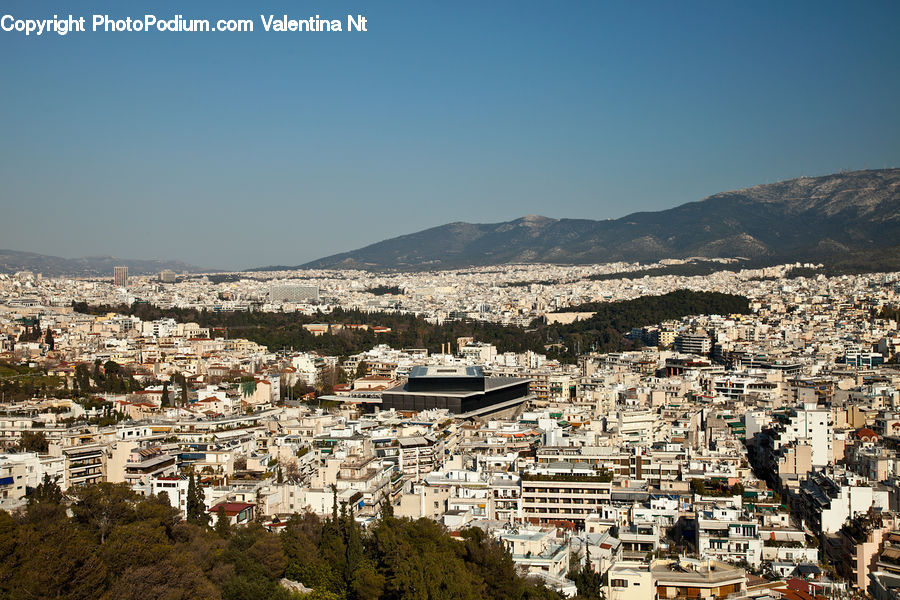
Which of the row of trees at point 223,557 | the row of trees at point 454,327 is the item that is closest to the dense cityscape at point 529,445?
the row of trees at point 223,557

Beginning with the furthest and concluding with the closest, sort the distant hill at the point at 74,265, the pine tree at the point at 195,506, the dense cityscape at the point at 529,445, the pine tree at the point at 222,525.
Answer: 1. the distant hill at the point at 74,265
2. the pine tree at the point at 195,506
3. the pine tree at the point at 222,525
4. the dense cityscape at the point at 529,445

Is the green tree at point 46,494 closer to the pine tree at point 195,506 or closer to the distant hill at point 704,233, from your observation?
the pine tree at point 195,506

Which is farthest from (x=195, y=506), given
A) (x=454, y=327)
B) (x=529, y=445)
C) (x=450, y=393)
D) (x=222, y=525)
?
(x=454, y=327)

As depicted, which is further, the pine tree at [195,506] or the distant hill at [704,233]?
the distant hill at [704,233]

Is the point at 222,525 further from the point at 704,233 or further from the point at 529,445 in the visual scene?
the point at 704,233

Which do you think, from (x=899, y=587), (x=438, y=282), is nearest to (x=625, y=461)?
(x=899, y=587)
